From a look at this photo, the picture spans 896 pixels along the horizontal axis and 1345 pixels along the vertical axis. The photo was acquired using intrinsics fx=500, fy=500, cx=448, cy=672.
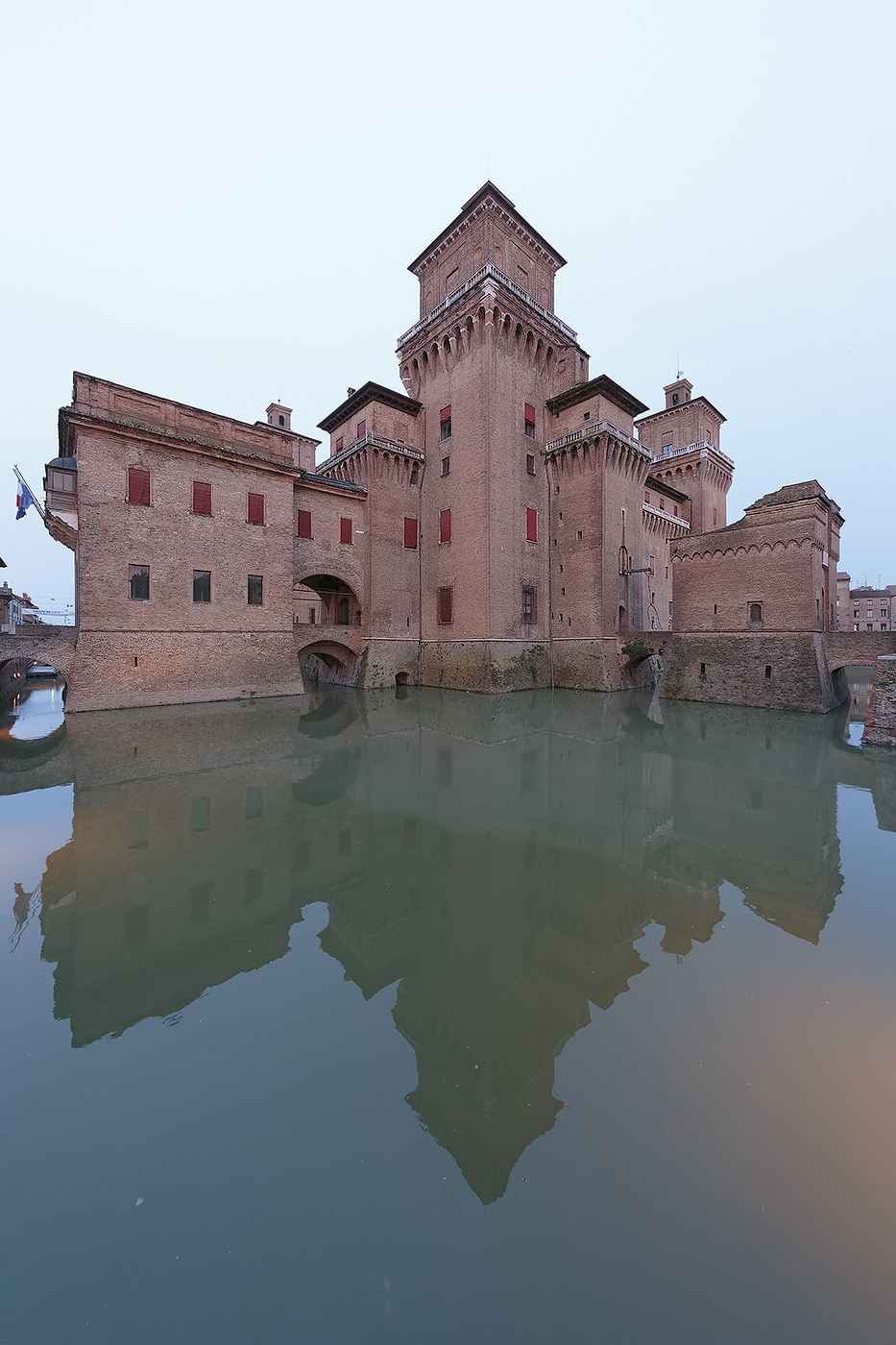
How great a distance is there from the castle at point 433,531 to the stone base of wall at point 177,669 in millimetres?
68

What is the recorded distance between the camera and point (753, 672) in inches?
748

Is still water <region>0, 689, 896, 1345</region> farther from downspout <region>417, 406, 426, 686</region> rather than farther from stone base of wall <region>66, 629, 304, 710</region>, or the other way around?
downspout <region>417, 406, 426, 686</region>

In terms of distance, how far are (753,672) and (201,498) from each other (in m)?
21.7

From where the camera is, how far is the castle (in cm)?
1714

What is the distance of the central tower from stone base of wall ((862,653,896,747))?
13.1 m

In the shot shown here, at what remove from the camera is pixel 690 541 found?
809 inches

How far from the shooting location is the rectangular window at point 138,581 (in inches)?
674

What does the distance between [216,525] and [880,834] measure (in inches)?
808

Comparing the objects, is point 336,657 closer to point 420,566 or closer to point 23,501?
point 420,566

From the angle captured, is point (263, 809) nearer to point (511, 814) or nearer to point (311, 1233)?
point (511, 814)

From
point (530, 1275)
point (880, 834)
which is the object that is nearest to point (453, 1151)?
point (530, 1275)

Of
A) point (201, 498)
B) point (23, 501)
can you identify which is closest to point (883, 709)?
point (201, 498)

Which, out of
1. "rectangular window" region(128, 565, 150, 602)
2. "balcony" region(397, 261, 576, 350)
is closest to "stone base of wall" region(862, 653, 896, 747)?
"balcony" region(397, 261, 576, 350)

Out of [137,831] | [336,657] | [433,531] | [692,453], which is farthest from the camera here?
[692,453]
